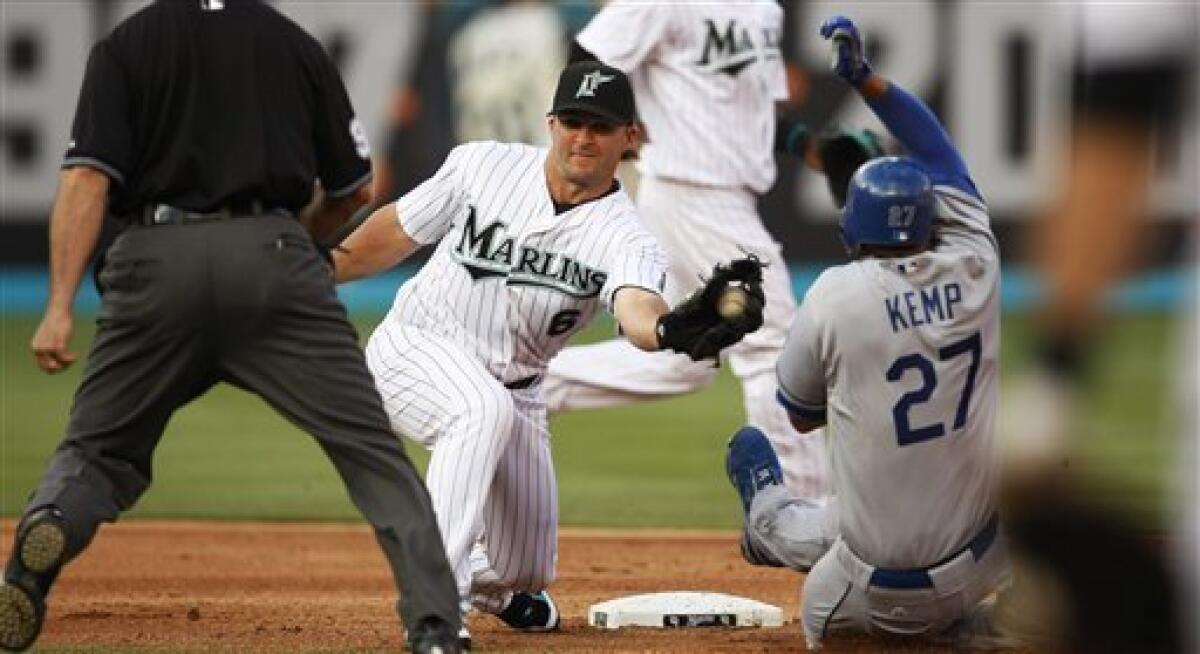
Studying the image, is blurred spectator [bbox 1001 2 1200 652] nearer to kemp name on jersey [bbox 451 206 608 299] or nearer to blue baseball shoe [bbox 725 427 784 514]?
kemp name on jersey [bbox 451 206 608 299]

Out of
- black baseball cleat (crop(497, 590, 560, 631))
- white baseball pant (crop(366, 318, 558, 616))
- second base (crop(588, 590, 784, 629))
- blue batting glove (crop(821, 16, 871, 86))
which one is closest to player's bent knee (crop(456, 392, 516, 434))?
white baseball pant (crop(366, 318, 558, 616))

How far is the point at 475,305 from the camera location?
6.10 metres

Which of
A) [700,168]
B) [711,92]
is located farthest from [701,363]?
[711,92]

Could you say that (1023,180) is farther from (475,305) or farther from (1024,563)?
(1024,563)

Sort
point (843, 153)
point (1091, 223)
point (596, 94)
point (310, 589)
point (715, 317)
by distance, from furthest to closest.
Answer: point (843, 153) → point (310, 589) → point (596, 94) → point (715, 317) → point (1091, 223)

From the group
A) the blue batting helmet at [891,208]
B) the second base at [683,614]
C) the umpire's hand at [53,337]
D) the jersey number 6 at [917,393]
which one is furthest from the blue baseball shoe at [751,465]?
the umpire's hand at [53,337]

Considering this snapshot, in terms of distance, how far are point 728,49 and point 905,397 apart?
3.51 meters

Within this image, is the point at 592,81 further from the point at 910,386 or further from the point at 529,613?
the point at 529,613

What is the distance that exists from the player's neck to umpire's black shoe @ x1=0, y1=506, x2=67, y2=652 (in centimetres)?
182

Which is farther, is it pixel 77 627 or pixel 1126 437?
pixel 77 627

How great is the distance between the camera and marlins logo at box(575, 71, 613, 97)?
19.7 ft

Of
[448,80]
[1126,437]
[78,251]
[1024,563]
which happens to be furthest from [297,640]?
[448,80]

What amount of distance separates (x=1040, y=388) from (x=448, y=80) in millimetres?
14012

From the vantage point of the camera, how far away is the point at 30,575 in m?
4.84
